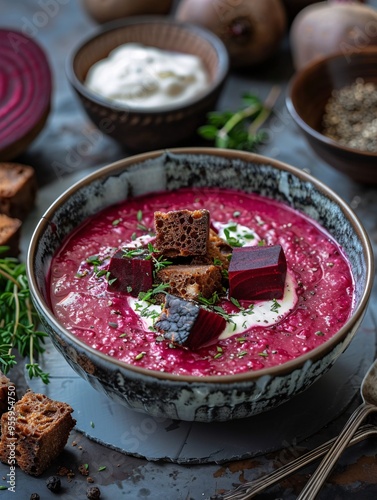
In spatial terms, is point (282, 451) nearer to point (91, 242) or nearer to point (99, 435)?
point (99, 435)

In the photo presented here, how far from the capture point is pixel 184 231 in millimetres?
2070

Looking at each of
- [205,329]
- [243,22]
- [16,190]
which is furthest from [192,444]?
[243,22]

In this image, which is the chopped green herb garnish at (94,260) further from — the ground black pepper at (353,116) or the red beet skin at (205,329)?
the ground black pepper at (353,116)

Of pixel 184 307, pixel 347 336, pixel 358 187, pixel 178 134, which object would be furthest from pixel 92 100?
pixel 347 336

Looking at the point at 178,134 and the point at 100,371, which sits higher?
the point at 100,371

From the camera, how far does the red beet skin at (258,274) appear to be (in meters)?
2.03

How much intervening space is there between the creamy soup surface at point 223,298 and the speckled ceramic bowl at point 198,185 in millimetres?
45

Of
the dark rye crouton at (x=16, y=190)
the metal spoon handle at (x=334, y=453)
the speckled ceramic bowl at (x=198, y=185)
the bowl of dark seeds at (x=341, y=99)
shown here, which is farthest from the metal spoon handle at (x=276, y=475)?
the dark rye crouton at (x=16, y=190)

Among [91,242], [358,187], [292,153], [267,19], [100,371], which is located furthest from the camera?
[267,19]

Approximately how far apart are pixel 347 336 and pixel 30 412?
3.11ft

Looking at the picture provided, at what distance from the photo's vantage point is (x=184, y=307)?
189 centimetres

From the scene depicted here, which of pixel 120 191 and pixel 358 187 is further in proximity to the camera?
pixel 358 187

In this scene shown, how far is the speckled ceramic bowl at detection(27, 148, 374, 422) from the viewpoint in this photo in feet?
5.76

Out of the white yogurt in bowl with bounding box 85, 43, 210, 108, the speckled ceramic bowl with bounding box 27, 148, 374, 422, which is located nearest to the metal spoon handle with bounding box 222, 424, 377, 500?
the speckled ceramic bowl with bounding box 27, 148, 374, 422
